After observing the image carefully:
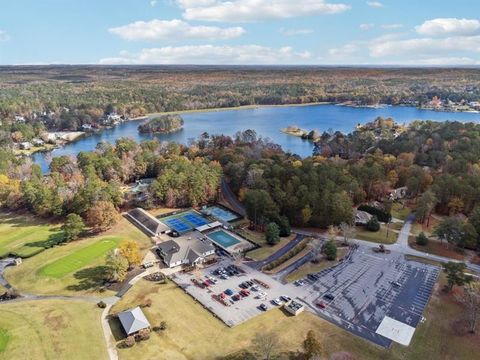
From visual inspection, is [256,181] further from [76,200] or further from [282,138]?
[282,138]

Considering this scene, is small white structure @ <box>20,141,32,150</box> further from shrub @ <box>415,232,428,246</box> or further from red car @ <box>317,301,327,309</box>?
shrub @ <box>415,232,428,246</box>

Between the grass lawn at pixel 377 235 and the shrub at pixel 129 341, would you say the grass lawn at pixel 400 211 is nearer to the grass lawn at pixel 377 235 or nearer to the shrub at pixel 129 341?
the grass lawn at pixel 377 235

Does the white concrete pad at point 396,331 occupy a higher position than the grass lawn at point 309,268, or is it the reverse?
the grass lawn at point 309,268

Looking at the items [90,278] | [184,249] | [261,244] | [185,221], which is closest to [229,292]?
[184,249]

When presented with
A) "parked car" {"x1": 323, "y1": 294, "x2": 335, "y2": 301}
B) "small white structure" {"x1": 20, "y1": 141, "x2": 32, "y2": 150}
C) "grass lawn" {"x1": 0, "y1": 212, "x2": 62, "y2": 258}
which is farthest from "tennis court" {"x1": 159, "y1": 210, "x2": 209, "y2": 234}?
"small white structure" {"x1": 20, "y1": 141, "x2": 32, "y2": 150}

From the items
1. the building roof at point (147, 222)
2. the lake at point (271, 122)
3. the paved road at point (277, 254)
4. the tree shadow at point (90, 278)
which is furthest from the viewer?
the lake at point (271, 122)

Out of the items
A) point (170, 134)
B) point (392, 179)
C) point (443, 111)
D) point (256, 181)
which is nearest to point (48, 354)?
point (256, 181)

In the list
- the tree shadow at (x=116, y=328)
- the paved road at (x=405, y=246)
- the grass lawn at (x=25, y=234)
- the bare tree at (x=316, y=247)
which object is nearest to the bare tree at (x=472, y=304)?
the paved road at (x=405, y=246)
